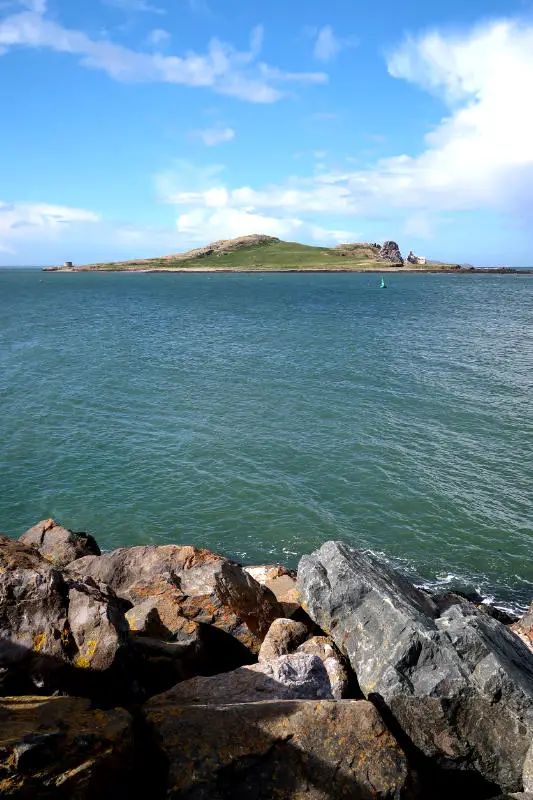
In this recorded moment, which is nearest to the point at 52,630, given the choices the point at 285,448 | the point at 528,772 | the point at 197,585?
the point at 197,585

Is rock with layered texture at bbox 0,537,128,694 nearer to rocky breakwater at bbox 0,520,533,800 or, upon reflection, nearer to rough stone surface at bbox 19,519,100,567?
rocky breakwater at bbox 0,520,533,800

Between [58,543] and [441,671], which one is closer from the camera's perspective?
[441,671]

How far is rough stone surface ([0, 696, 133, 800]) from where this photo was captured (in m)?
6.42

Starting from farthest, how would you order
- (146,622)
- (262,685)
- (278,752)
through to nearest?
(146,622), (262,685), (278,752)

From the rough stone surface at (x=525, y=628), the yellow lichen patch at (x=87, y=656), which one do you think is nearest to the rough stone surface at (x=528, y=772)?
the yellow lichen patch at (x=87, y=656)

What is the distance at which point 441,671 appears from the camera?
10477mm

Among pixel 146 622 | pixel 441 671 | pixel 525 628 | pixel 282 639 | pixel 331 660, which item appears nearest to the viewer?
pixel 441 671

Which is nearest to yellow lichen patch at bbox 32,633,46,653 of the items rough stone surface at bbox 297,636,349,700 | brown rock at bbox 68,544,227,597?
rough stone surface at bbox 297,636,349,700

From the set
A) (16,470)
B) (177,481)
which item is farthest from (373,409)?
(16,470)

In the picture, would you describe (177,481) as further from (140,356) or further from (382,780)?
(140,356)

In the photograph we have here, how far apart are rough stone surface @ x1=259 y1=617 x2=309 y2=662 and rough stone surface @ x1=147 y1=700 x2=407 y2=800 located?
370 centimetres

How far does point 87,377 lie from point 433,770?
4951 centimetres

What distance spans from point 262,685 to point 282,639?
274cm

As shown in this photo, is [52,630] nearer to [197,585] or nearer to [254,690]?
[254,690]
